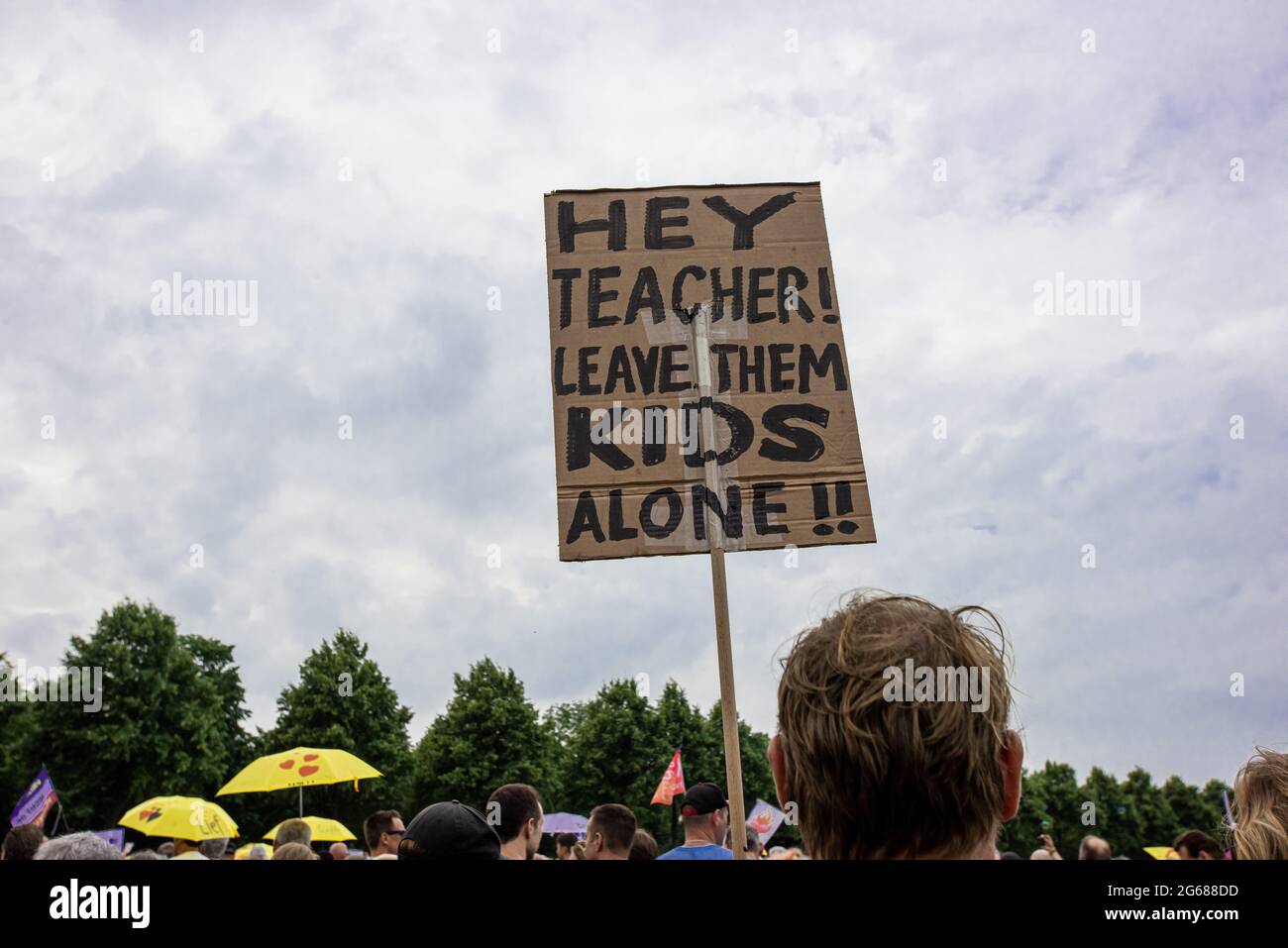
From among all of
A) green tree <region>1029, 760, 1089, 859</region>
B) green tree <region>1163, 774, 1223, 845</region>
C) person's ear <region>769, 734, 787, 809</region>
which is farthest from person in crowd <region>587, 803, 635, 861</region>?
green tree <region>1163, 774, 1223, 845</region>

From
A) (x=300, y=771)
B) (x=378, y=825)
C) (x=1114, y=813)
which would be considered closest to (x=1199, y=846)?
(x=378, y=825)

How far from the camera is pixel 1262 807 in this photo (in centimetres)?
268

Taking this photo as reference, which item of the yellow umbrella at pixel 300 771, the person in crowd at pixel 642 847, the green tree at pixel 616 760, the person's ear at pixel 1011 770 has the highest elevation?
the person's ear at pixel 1011 770

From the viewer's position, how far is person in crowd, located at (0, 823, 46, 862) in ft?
22.7

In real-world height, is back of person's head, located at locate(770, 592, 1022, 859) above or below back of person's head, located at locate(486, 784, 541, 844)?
above

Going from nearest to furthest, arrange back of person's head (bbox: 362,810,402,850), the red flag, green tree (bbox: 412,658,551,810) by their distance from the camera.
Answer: back of person's head (bbox: 362,810,402,850)
the red flag
green tree (bbox: 412,658,551,810)

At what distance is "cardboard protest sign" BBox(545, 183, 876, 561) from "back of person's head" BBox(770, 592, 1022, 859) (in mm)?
3540

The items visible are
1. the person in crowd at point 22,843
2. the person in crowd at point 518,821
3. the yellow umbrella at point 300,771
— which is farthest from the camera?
the yellow umbrella at point 300,771

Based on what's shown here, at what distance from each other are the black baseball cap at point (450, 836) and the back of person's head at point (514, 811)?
4.06 feet

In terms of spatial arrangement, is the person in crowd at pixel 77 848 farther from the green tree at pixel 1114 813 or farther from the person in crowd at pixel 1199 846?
the green tree at pixel 1114 813

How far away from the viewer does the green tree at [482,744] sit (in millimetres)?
46688

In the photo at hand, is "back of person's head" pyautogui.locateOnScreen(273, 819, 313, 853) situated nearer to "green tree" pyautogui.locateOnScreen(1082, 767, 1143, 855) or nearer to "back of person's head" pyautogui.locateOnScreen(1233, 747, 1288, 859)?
"back of person's head" pyautogui.locateOnScreen(1233, 747, 1288, 859)

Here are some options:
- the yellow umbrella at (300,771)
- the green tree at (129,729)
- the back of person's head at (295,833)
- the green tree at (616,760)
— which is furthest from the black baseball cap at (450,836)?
the green tree at (616,760)
